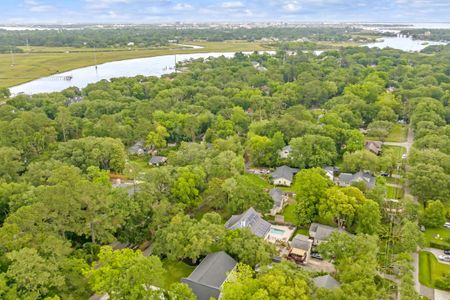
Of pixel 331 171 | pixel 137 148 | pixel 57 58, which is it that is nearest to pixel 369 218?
→ pixel 331 171

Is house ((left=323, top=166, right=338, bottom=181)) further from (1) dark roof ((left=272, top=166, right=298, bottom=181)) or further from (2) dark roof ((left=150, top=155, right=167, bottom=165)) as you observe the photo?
(2) dark roof ((left=150, top=155, right=167, bottom=165))

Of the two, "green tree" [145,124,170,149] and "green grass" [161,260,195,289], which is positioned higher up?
"green tree" [145,124,170,149]

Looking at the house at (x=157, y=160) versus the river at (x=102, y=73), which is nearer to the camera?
the house at (x=157, y=160)

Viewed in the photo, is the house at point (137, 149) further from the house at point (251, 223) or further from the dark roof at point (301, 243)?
the dark roof at point (301, 243)

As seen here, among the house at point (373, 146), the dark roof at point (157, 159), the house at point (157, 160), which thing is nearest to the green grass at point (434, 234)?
the house at point (373, 146)

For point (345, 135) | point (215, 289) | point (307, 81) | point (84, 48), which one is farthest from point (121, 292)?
point (84, 48)

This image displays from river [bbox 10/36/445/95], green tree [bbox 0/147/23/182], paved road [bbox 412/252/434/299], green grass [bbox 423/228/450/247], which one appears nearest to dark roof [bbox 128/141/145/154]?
green tree [bbox 0/147/23/182]
